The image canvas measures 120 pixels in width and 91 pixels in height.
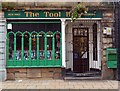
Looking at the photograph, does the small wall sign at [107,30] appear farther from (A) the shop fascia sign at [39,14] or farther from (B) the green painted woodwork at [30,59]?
(B) the green painted woodwork at [30,59]

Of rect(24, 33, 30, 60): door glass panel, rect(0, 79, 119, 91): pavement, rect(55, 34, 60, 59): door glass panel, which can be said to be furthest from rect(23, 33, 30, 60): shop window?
rect(55, 34, 60, 59): door glass panel

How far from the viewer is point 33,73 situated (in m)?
13.2

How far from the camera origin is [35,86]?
11516 mm

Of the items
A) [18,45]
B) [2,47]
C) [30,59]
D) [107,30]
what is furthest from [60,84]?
[107,30]

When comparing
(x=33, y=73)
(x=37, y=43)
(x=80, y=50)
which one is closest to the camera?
(x=33, y=73)

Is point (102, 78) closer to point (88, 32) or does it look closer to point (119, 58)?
point (119, 58)

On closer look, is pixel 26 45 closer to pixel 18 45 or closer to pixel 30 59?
pixel 18 45

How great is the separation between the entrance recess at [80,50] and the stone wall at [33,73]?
157 cm

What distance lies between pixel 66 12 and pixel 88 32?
2000mm

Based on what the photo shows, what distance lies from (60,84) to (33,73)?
178 cm

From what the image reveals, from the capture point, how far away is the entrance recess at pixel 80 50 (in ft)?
47.2

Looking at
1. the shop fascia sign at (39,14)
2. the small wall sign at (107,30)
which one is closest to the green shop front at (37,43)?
the shop fascia sign at (39,14)

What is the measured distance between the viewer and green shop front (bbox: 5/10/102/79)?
13039mm

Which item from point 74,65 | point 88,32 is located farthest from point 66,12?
point 74,65
